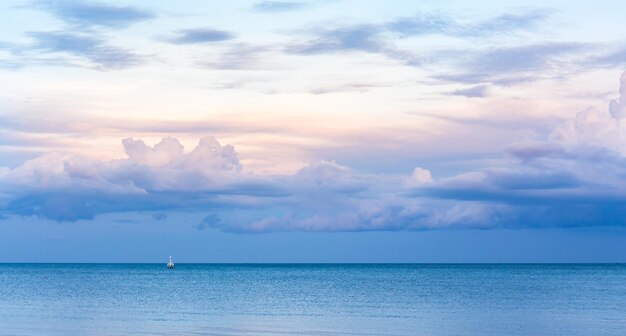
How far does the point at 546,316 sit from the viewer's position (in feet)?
214

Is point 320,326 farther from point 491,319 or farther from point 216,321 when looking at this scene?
point 491,319

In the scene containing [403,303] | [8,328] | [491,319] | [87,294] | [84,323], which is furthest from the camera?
[87,294]

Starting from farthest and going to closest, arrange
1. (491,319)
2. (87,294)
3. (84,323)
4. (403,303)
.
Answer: (87,294), (403,303), (491,319), (84,323)

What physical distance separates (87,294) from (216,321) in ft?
134

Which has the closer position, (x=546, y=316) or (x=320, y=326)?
(x=320, y=326)

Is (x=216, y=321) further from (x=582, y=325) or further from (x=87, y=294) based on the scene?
(x=87, y=294)

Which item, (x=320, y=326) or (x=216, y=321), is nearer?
(x=320, y=326)

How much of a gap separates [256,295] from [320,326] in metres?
38.6

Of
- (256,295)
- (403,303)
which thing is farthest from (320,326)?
(256,295)

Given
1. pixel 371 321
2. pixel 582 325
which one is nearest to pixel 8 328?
pixel 371 321

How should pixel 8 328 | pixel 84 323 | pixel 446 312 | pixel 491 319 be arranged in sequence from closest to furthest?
pixel 8 328, pixel 84 323, pixel 491 319, pixel 446 312

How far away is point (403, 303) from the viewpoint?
3115 inches

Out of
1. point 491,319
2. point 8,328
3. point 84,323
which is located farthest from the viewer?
point 491,319

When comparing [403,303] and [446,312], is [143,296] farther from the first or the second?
[446,312]
